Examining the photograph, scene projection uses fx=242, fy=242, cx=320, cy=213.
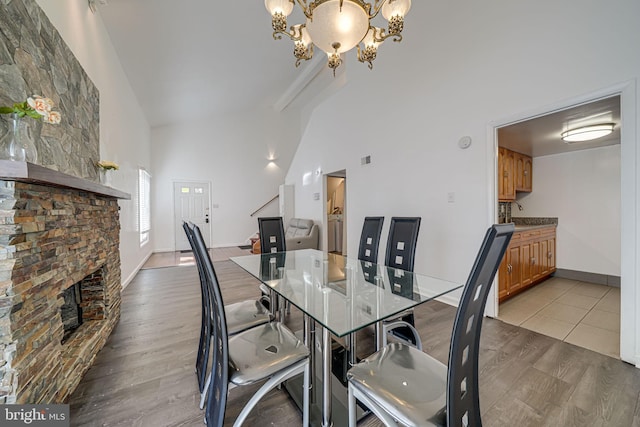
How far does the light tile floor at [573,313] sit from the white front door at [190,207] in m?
7.04

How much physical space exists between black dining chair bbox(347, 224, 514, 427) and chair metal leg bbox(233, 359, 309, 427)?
0.27 metres

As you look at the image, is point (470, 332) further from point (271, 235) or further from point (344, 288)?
point (271, 235)

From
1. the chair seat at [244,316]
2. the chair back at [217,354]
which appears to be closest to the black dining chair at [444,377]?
the chair back at [217,354]

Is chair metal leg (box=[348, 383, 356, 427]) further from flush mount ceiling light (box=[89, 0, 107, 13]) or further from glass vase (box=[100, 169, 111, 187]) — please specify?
flush mount ceiling light (box=[89, 0, 107, 13])

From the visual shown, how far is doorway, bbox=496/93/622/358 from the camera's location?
243 centimetres

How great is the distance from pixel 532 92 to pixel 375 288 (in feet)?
7.66

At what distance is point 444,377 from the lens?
1.00 m

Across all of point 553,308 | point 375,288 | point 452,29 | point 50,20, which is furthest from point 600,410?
point 50,20

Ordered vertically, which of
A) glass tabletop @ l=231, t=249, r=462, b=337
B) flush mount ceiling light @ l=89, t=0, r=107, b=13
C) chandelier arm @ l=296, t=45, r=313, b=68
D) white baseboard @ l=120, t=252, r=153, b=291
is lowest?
white baseboard @ l=120, t=252, r=153, b=291

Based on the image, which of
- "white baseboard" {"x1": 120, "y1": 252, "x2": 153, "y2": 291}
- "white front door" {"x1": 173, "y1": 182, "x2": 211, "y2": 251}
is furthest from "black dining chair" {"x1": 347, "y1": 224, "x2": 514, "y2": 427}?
"white front door" {"x1": 173, "y1": 182, "x2": 211, "y2": 251}

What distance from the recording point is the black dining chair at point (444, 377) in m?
0.79

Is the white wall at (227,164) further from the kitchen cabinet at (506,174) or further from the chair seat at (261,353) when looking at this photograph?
the chair seat at (261,353)

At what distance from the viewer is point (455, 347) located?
80cm

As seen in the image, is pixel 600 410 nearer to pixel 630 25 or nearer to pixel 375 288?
pixel 375 288
